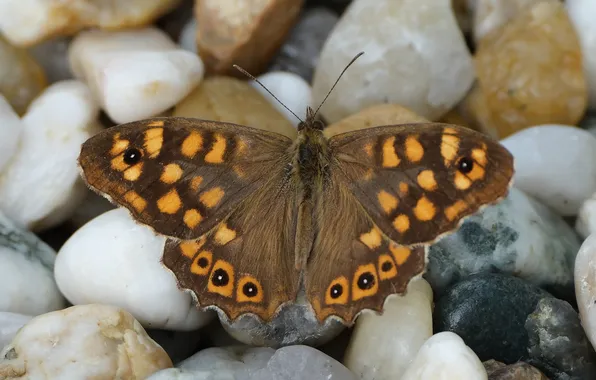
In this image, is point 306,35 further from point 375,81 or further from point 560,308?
point 560,308

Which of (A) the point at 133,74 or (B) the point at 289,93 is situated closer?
(A) the point at 133,74

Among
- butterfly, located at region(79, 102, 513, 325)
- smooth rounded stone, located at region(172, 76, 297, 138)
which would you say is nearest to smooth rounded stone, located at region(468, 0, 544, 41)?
smooth rounded stone, located at region(172, 76, 297, 138)

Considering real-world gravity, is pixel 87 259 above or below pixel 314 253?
below

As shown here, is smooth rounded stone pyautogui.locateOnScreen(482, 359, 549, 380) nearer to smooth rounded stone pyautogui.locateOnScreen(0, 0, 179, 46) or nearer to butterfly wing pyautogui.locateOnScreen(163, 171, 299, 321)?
butterfly wing pyautogui.locateOnScreen(163, 171, 299, 321)

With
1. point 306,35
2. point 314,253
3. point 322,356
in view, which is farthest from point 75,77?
point 322,356

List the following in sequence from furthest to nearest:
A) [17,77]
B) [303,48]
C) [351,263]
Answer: [303,48] < [17,77] < [351,263]

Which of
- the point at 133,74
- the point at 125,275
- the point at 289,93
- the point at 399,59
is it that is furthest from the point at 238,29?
the point at 125,275

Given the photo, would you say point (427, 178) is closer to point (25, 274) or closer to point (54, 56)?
point (25, 274)
